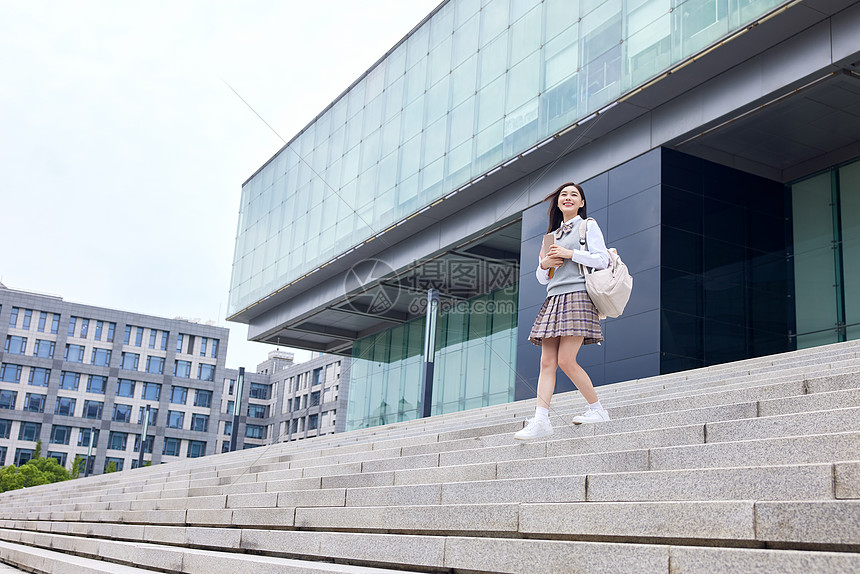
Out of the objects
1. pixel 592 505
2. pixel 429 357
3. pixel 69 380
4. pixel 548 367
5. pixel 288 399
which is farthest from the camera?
pixel 288 399

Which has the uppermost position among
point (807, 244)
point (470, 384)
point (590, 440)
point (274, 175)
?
point (274, 175)

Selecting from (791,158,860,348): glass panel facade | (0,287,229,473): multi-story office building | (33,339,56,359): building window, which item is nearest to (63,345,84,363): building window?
(0,287,229,473): multi-story office building

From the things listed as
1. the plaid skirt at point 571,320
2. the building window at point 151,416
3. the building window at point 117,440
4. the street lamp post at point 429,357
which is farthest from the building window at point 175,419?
the plaid skirt at point 571,320

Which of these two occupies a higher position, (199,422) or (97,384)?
(97,384)

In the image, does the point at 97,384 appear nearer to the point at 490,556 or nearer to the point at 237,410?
the point at 237,410

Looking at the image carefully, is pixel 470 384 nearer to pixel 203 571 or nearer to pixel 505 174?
pixel 505 174

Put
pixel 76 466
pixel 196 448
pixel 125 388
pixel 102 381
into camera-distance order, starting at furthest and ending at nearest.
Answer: pixel 196 448, pixel 125 388, pixel 102 381, pixel 76 466

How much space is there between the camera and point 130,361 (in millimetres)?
83938

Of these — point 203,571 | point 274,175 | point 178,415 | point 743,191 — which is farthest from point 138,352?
point 203,571

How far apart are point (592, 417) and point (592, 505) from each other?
261 centimetres

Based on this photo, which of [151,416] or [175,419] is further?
[175,419]

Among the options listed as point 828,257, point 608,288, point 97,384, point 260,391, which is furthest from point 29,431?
point 608,288

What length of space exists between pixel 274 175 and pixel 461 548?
30.0m

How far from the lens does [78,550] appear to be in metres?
8.78
